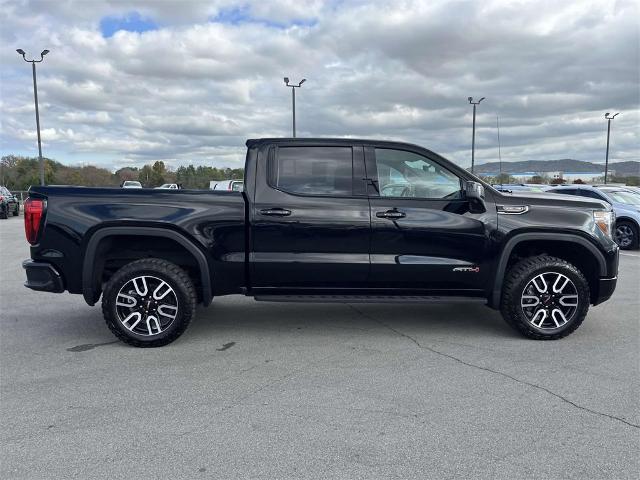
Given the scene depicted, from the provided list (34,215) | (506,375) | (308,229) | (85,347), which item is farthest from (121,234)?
(506,375)

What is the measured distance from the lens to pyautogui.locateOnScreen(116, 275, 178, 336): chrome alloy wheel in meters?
4.62

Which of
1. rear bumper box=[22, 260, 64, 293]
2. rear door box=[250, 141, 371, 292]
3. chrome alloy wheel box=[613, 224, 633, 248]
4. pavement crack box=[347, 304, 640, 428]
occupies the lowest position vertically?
pavement crack box=[347, 304, 640, 428]

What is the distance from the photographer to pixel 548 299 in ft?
15.9

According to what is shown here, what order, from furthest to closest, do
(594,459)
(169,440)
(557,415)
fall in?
1. (557,415)
2. (169,440)
3. (594,459)

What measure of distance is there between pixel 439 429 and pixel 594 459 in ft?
2.80

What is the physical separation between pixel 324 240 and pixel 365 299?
26.9 inches

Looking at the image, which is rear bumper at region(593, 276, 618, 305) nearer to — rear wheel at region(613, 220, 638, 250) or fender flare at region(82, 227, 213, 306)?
fender flare at region(82, 227, 213, 306)

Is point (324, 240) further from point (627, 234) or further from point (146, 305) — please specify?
point (627, 234)

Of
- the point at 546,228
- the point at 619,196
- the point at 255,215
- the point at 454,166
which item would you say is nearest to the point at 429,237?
the point at 454,166

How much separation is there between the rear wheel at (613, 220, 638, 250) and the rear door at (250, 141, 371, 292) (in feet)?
33.5

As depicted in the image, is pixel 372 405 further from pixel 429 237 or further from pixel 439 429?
pixel 429 237

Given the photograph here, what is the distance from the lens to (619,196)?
12.7 metres

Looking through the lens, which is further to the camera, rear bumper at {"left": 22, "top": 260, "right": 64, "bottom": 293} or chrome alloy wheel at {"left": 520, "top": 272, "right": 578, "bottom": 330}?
chrome alloy wheel at {"left": 520, "top": 272, "right": 578, "bottom": 330}

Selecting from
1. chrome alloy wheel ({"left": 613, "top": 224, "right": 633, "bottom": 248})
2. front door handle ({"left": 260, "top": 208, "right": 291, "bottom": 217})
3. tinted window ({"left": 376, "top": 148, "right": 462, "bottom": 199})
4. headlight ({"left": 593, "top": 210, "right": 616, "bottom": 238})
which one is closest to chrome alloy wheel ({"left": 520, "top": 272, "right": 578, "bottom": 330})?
headlight ({"left": 593, "top": 210, "right": 616, "bottom": 238})
